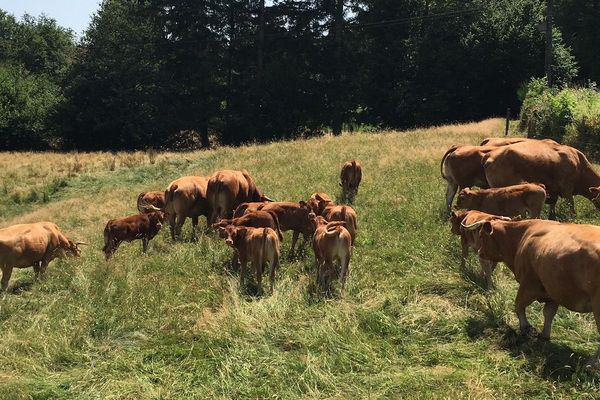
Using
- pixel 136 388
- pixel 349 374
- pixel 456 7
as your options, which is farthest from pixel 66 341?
pixel 456 7

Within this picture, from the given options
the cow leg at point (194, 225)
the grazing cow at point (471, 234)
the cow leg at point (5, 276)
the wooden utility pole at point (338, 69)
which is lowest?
the cow leg at point (5, 276)

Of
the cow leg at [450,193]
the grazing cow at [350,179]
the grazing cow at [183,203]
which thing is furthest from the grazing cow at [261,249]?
the grazing cow at [350,179]

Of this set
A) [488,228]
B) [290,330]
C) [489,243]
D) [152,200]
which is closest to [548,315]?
[489,243]

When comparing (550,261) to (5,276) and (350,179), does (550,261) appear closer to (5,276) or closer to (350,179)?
(350,179)

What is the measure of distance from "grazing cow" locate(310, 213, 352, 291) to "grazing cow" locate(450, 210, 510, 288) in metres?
1.83

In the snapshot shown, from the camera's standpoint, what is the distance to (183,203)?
41.6 feet

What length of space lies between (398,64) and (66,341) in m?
46.2

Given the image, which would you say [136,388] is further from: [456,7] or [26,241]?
[456,7]

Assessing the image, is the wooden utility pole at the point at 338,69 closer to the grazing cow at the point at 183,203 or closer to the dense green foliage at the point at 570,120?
the dense green foliage at the point at 570,120

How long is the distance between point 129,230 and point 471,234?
7.28 metres

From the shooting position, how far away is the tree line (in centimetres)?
4538

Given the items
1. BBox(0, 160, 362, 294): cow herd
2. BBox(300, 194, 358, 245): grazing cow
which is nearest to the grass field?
BBox(0, 160, 362, 294): cow herd

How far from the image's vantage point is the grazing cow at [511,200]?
31.3 feet

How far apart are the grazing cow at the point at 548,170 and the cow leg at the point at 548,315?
17.4ft
